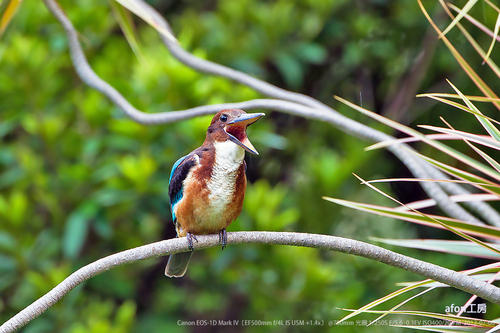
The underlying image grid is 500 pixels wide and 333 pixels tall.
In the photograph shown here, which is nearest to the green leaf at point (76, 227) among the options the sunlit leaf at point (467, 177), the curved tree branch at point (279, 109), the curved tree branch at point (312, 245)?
the curved tree branch at point (279, 109)

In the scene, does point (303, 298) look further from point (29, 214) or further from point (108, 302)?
point (29, 214)

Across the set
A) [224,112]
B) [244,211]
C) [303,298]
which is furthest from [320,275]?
[224,112]

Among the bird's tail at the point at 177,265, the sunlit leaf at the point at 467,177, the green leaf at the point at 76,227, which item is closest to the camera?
the sunlit leaf at the point at 467,177

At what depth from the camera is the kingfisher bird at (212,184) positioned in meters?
2.16

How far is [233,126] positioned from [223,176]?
9.6 inches

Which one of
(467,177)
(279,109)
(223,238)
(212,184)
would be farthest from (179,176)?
(467,177)

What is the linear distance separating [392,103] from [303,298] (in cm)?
171

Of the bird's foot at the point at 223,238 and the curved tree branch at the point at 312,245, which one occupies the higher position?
the bird's foot at the point at 223,238

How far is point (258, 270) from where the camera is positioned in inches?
150

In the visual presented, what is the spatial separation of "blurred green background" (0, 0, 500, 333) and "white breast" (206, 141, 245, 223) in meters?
1.06

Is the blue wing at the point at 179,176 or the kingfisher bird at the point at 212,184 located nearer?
the kingfisher bird at the point at 212,184

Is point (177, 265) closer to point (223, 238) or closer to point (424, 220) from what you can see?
point (223, 238)

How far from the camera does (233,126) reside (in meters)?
2.03

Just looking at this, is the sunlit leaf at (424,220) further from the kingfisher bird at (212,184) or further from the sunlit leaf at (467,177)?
the kingfisher bird at (212,184)
